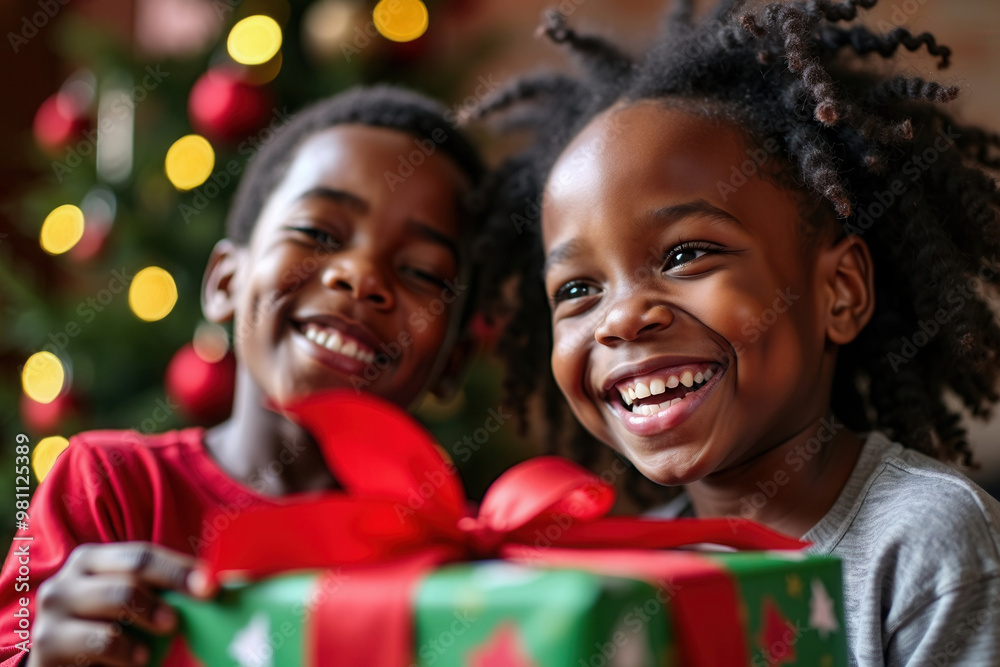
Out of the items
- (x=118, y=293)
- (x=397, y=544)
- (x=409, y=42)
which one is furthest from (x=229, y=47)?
(x=397, y=544)

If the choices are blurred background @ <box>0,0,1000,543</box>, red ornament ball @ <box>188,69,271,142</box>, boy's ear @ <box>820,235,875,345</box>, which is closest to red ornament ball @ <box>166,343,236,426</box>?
blurred background @ <box>0,0,1000,543</box>

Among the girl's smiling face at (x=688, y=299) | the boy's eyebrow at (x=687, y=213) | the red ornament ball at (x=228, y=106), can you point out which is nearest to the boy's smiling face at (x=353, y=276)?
the girl's smiling face at (x=688, y=299)

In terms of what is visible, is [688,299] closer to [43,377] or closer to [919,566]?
[919,566]

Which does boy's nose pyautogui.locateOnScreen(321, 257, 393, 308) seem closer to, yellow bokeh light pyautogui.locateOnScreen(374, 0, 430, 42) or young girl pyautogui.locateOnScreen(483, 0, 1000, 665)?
young girl pyautogui.locateOnScreen(483, 0, 1000, 665)

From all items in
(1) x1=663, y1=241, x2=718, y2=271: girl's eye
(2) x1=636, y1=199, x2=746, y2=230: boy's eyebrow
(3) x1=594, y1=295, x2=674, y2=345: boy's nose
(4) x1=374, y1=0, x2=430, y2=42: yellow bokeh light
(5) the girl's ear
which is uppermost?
(4) x1=374, y1=0, x2=430, y2=42: yellow bokeh light

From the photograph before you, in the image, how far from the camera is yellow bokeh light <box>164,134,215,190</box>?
1.65m

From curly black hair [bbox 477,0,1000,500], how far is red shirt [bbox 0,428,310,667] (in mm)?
494

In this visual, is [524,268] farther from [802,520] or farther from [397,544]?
[397,544]

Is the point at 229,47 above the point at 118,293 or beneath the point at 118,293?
above

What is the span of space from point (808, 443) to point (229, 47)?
1240 mm

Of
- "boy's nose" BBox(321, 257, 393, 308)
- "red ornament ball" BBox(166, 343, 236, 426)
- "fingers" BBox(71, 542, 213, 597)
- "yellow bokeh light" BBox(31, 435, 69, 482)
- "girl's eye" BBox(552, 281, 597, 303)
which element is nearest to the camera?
"fingers" BBox(71, 542, 213, 597)

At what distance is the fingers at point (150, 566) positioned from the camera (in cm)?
62

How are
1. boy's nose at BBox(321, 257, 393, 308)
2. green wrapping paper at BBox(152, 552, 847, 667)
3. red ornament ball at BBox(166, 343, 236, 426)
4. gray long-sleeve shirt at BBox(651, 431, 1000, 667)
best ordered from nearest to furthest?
green wrapping paper at BBox(152, 552, 847, 667), gray long-sleeve shirt at BBox(651, 431, 1000, 667), boy's nose at BBox(321, 257, 393, 308), red ornament ball at BBox(166, 343, 236, 426)

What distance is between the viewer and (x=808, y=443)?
0.94 meters
